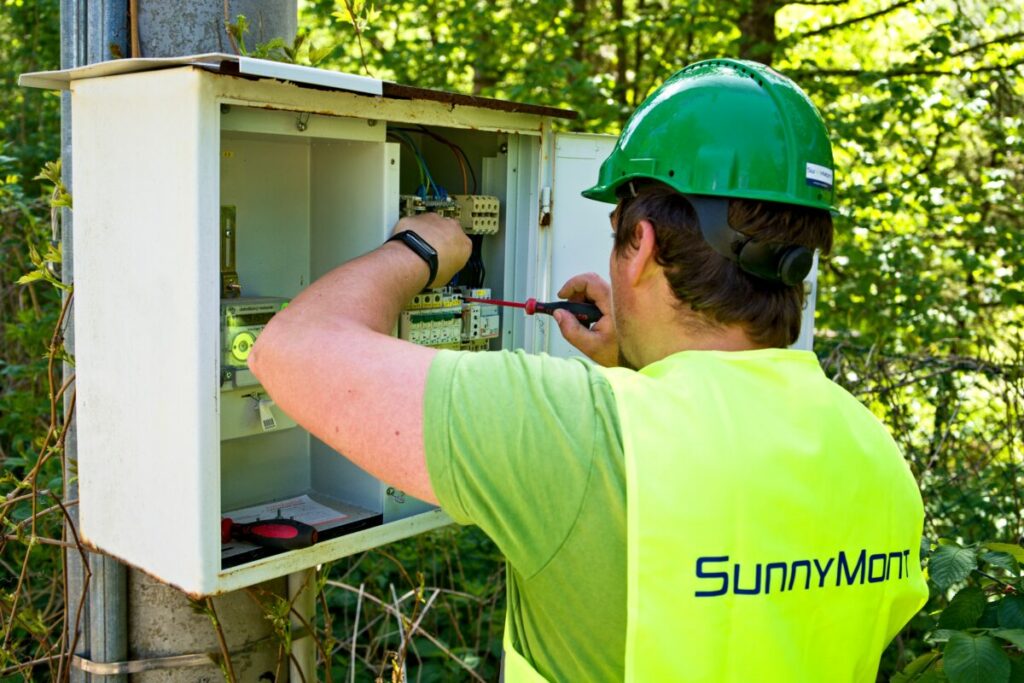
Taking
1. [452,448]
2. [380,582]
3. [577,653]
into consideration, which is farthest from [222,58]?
[380,582]

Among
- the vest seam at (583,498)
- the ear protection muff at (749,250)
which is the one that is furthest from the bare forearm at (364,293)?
the ear protection muff at (749,250)

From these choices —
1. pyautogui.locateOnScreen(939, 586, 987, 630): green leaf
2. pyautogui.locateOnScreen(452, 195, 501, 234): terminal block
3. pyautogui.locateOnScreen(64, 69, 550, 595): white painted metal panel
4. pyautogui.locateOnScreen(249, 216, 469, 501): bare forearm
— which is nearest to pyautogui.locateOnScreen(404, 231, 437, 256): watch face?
pyautogui.locateOnScreen(64, 69, 550, 595): white painted metal panel

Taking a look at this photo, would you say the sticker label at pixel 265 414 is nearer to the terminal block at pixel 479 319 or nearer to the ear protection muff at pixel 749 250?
the terminal block at pixel 479 319

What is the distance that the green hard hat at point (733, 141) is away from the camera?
4.60 feet

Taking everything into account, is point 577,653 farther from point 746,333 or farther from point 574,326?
point 574,326

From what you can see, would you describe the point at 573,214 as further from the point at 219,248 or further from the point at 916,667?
the point at 916,667

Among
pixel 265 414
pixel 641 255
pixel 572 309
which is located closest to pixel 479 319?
pixel 572 309

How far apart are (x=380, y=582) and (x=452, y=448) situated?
2507mm

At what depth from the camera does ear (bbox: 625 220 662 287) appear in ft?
4.66

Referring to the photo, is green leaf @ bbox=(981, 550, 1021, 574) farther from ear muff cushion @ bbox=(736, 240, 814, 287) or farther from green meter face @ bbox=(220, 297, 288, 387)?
green meter face @ bbox=(220, 297, 288, 387)

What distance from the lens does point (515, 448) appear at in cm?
122

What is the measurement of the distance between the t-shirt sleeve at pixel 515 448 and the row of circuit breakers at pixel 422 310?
58 centimetres

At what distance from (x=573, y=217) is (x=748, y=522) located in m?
1.10

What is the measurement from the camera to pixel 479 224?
209 centimetres
